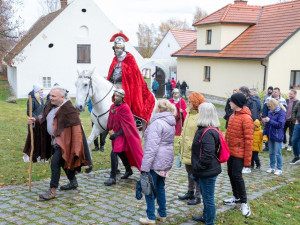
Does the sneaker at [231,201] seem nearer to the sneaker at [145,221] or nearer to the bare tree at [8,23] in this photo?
the sneaker at [145,221]

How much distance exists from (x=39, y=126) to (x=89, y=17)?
23.3 metres

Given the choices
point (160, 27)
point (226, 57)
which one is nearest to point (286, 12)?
point (226, 57)

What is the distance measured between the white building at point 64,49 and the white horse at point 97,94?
19.2 meters

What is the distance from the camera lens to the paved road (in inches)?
206

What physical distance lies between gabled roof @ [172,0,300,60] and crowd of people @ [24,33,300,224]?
1463 cm

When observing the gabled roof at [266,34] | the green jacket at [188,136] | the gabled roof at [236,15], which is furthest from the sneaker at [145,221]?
the gabled roof at [236,15]

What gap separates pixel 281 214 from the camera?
5.79 m

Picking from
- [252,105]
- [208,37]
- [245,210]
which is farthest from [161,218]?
[208,37]

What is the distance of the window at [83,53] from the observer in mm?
28281

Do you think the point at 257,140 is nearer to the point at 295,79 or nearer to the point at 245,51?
the point at 245,51

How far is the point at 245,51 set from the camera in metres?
22.8

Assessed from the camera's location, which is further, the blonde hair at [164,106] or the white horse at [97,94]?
the white horse at [97,94]

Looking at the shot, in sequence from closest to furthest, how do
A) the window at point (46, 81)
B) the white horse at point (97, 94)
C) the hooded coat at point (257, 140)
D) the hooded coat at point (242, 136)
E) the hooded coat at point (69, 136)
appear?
the hooded coat at point (242, 136), the hooded coat at point (69, 136), the white horse at point (97, 94), the hooded coat at point (257, 140), the window at point (46, 81)

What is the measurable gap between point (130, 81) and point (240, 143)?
9.71 ft
